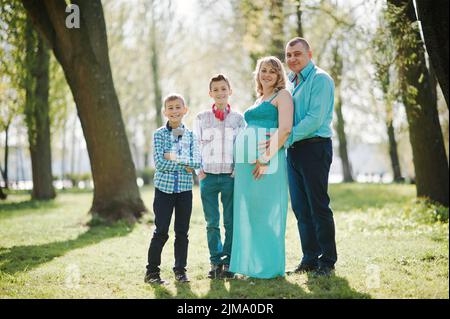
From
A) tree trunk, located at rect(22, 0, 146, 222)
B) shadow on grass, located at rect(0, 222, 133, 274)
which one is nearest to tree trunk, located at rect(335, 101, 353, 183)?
tree trunk, located at rect(22, 0, 146, 222)

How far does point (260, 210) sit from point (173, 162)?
1037mm

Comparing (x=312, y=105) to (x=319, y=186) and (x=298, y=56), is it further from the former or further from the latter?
(x=319, y=186)

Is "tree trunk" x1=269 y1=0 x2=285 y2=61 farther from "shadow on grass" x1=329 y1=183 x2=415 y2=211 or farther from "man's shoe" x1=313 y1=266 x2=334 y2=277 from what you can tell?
"man's shoe" x1=313 y1=266 x2=334 y2=277

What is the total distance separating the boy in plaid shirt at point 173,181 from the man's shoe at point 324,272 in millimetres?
1372

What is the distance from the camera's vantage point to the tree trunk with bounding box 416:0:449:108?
432 cm

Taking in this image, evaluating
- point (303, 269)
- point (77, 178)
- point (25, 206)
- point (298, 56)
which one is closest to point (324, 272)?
point (303, 269)

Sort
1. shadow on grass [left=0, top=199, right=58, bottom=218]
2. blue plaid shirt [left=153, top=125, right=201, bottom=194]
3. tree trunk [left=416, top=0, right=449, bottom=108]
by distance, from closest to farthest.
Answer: tree trunk [left=416, top=0, right=449, bottom=108]
blue plaid shirt [left=153, top=125, right=201, bottom=194]
shadow on grass [left=0, top=199, right=58, bottom=218]

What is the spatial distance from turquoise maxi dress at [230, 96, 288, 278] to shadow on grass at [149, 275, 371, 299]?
0.18 m

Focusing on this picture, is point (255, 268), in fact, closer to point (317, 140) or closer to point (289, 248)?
point (317, 140)

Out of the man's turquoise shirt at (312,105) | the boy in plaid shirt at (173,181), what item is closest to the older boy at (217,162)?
the boy in plaid shirt at (173,181)

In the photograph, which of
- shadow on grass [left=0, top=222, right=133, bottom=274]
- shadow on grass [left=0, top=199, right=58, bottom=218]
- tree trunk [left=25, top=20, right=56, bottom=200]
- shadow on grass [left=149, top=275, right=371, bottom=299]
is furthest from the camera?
tree trunk [left=25, top=20, right=56, bottom=200]

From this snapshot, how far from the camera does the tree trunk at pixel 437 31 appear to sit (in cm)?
432

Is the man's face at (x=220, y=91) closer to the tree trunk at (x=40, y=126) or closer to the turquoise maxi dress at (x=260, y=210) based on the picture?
the turquoise maxi dress at (x=260, y=210)
